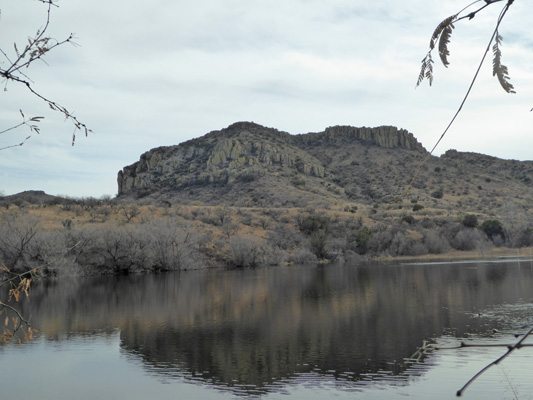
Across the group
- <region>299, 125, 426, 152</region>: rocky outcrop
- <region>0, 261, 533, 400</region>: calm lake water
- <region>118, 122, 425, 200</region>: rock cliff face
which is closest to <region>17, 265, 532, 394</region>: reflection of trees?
<region>0, 261, 533, 400</region>: calm lake water

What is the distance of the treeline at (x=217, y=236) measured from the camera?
43188mm

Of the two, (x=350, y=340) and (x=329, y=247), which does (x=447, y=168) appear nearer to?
(x=329, y=247)

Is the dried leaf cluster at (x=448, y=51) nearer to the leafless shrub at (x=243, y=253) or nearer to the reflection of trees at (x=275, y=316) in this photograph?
the reflection of trees at (x=275, y=316)

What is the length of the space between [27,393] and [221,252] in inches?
1607

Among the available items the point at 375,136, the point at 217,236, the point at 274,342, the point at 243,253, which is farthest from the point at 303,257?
the point at 375,136

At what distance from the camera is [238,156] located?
103875 millimetres

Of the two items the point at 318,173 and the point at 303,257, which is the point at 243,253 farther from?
the point at 318,173

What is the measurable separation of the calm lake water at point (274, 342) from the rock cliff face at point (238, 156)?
212 feet

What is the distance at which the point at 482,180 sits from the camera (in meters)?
96.8

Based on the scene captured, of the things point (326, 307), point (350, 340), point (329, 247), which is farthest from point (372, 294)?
point (329, 247)

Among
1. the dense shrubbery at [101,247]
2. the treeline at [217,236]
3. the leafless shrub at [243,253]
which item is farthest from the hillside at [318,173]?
the dense shrubbery at [101,247]

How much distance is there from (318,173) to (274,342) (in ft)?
277

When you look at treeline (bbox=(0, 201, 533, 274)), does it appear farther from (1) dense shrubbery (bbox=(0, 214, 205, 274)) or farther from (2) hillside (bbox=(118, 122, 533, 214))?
(2) hillside (bbox=(118, 122, 533, 214))

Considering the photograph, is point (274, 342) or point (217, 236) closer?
point (274, 342)
